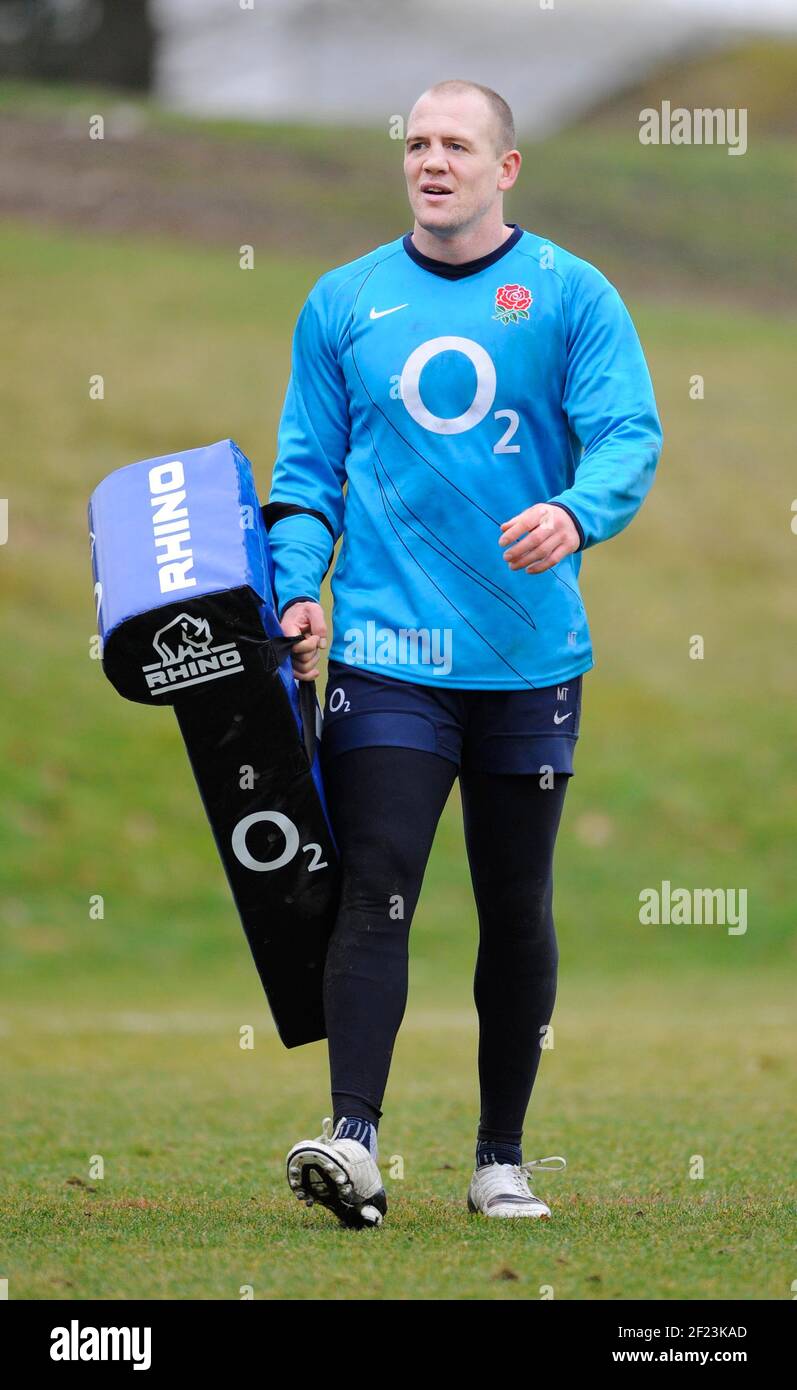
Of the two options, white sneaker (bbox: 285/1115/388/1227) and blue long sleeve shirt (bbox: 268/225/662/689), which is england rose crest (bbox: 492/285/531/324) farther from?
white sneaker (bbox: 285/1115/388/1227)

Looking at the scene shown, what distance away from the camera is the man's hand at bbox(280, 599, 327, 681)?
439 cm

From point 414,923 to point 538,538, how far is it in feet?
33.9

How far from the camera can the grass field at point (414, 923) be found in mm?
3996

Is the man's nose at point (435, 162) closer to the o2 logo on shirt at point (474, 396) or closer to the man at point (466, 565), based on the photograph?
the man at point (466, 565)

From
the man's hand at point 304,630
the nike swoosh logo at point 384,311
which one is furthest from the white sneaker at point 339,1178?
the nike swoosh logo at point 384,311

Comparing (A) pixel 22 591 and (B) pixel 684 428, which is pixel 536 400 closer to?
(A) pixel 22 591

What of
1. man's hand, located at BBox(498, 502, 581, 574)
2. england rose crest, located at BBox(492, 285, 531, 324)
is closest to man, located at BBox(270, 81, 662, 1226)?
england rose crest, located at BBox(492, 285, 531, 324)

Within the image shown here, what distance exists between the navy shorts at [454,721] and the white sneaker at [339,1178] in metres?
0.90

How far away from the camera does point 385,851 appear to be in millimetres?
4246

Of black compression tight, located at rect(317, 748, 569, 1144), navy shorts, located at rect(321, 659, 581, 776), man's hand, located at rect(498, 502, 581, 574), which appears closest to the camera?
man's hand, located at rect(498, 502, 581, 574)

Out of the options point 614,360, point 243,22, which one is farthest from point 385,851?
point 243,22

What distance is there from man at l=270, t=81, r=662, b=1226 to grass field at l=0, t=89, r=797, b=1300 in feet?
2.15
